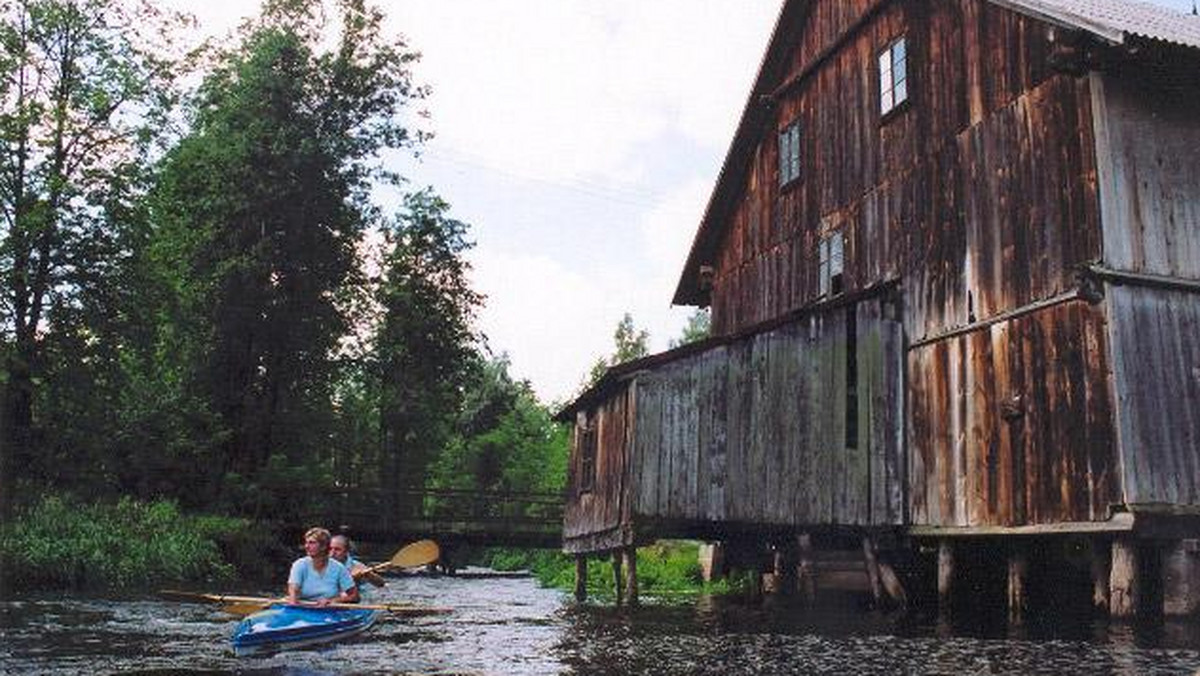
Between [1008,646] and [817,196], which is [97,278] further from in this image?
[1008,646]

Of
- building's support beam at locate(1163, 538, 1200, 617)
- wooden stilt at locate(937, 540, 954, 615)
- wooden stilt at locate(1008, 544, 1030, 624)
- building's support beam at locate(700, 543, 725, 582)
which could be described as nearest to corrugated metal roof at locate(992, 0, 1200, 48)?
building's support beam at locate(1163, 538, 1200, 617)

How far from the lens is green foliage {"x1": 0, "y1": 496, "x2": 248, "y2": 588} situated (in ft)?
77.6

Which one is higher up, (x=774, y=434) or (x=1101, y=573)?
Answer: (x=774, y=434)

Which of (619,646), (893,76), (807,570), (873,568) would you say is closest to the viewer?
(619,646)

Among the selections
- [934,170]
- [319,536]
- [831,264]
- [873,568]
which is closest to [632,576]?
[873,568]

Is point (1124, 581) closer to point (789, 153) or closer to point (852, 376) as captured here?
point (852, 376)

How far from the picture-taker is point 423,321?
156ft

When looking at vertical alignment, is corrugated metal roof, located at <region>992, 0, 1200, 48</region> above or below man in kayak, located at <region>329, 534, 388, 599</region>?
above

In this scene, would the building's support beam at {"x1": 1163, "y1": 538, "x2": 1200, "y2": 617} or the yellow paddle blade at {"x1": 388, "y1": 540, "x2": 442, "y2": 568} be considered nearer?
the building's support beam at {"x1": 1163, "y1": 538, "x2": 1200, "y2": 617}

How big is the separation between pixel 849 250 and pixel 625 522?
23.5ft

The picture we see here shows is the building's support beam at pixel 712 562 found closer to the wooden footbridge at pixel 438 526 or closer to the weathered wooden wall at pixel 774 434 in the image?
the wooden footbridge at pixel 438 526

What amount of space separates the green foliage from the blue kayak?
14.2 meters

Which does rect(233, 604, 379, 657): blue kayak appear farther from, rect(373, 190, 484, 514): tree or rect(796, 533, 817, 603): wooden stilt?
rect(373, 190, 484, 514): tree

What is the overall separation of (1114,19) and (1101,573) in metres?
8.64
